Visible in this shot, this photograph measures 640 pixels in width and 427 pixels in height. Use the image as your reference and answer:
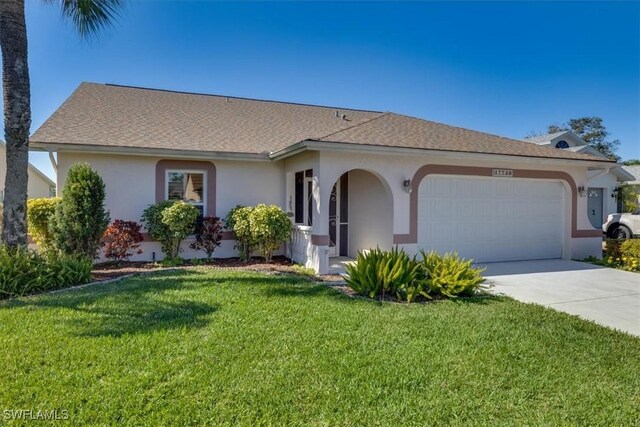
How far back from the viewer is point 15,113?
713 cm

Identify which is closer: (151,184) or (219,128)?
(151,184)

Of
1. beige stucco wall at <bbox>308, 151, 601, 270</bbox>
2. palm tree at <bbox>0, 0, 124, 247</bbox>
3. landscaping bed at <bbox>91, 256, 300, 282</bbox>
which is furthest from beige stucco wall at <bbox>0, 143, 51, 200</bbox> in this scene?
beige stucco wall at <bbox>308, 151, 601, 270</bbox>

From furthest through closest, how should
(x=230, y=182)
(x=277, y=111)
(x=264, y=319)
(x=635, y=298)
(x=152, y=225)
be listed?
(x=277, y=111)
(x=230, y=182)
(x=152, y=225)
(x=635, y=298)
(x=264, y=319)

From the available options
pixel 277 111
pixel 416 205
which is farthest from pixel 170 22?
pixel 416 205

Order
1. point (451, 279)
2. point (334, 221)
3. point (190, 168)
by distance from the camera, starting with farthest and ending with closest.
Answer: point (334, 221) < point (190, 168) < point (451, 279)

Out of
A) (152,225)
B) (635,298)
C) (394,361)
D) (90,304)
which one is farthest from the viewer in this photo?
(152,225)

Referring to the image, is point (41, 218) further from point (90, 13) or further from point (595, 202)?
point (595, 202)

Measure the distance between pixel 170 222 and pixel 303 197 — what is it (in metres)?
3.83

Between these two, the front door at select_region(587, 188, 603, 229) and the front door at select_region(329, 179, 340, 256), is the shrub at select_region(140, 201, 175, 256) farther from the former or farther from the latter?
the front door at select_region(587, 188, 603, 229)

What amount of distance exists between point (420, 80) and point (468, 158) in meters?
7.65

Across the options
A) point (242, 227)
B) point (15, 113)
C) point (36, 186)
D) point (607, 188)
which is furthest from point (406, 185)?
point (36, 186)

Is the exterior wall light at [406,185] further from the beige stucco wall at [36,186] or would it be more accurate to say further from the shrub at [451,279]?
the beige stucco wall at [36,186]

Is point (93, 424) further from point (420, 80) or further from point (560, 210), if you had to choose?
point (420, 80)

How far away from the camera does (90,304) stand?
554 centimetres
